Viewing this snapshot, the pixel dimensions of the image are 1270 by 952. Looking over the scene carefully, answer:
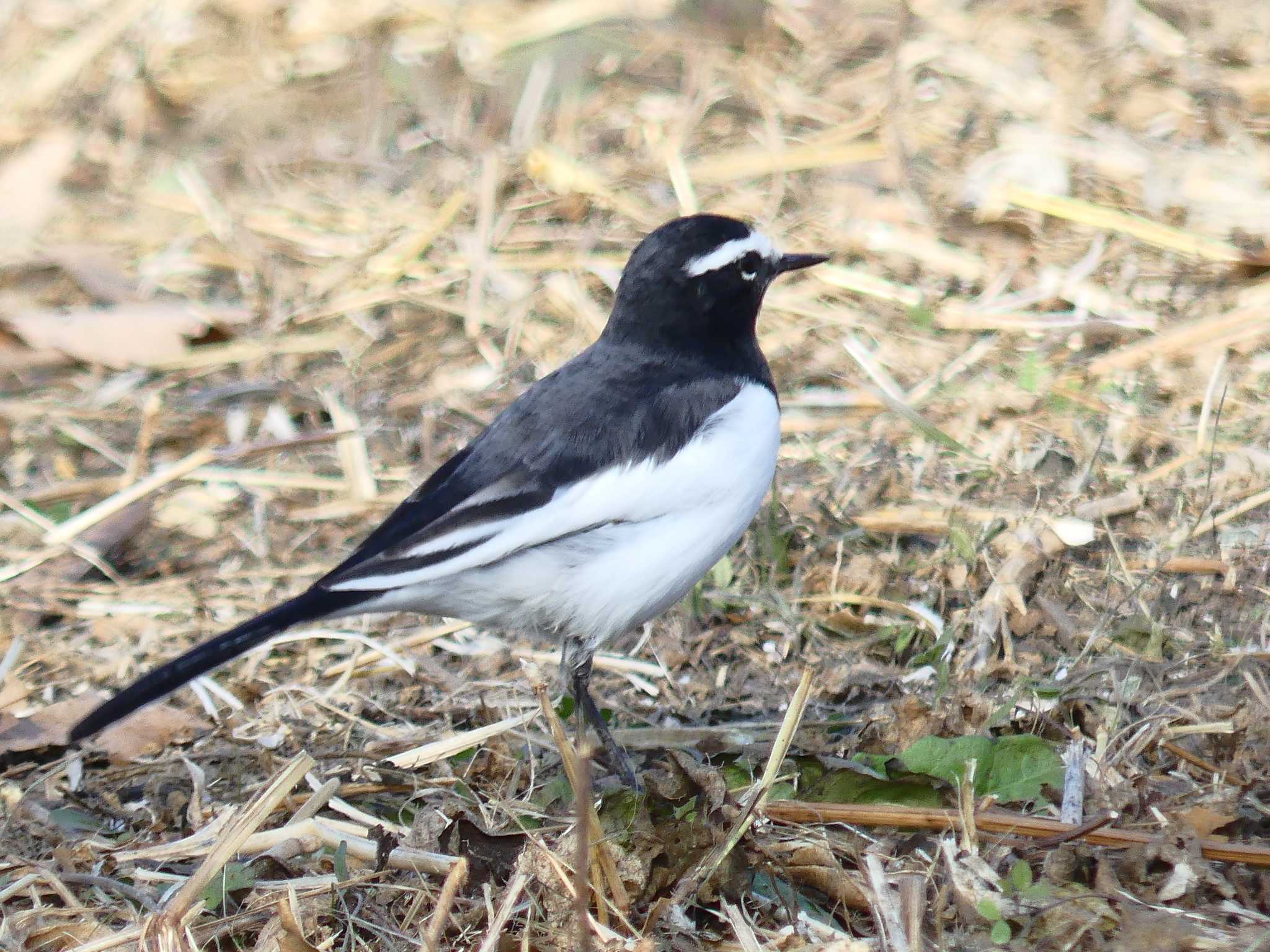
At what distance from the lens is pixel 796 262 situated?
4.81 meters

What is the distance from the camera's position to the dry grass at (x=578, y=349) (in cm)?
310

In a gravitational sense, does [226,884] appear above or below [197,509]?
above

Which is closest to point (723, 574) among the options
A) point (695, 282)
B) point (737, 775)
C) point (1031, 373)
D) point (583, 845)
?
point (695, 282)

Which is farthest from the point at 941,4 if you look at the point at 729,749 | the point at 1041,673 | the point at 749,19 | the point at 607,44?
the point at 729,749

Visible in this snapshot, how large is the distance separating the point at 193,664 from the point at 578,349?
2789 mm

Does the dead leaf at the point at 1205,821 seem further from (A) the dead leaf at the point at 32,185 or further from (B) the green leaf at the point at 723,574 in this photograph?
(A) the dead leaf at the point at 32,185

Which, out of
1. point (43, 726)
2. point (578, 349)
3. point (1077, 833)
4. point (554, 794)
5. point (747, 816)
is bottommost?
point (578, 349)

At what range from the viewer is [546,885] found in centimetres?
291

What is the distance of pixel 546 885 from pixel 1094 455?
272cm

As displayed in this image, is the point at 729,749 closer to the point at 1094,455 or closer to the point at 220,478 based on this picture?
the point at 1094,455

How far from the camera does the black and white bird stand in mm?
3881

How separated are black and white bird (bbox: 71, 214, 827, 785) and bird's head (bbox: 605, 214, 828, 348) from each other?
205 mm

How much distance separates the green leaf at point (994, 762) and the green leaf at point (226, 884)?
142cm

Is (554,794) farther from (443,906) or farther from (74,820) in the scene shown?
(74,820)
